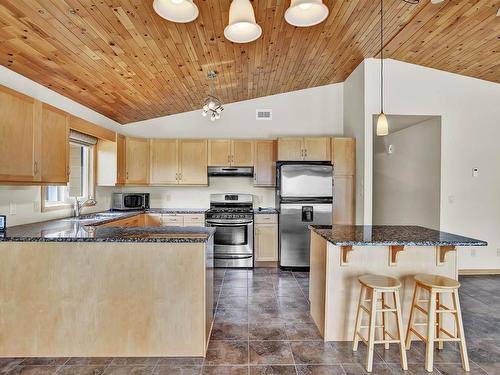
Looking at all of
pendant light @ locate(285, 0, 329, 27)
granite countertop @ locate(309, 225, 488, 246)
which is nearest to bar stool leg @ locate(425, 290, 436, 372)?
granite countertop @ locate(309, 225, 488, 246)

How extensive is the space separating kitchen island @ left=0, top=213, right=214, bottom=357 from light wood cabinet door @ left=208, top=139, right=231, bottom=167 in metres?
2.90

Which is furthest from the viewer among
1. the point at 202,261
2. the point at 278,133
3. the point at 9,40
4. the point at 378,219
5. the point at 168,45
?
the point at 378,219

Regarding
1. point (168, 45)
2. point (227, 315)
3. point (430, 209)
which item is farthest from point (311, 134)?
point (227, 315)

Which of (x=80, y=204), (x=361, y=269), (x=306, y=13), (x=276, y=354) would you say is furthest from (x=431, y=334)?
(x=80, y=204)

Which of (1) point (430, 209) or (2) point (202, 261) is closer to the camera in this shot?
(2) point (202, 261)

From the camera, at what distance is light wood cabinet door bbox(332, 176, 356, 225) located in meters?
4.68

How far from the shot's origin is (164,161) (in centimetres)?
499

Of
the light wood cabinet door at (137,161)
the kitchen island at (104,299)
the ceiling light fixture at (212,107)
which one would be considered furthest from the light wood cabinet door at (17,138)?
the light wood cabinet door at (137,161)

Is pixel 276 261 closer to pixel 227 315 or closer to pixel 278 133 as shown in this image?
pixel 227 315

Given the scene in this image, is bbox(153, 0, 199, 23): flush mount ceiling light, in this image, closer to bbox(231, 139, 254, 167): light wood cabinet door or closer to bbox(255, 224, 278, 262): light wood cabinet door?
bbox(231, 139, 254, 167): light wood cabinet door

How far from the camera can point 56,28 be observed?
230 centimetres

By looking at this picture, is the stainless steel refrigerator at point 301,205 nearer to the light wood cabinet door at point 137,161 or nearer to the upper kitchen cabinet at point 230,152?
the upper kitchen cabinet at point 230,152

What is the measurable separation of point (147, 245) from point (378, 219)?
5.48 meters

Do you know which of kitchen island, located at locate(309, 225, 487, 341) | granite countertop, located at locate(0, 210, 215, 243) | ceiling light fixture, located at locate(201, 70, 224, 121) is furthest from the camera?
ceiling light fixture, located at locate(201, 70, 224, 121)
